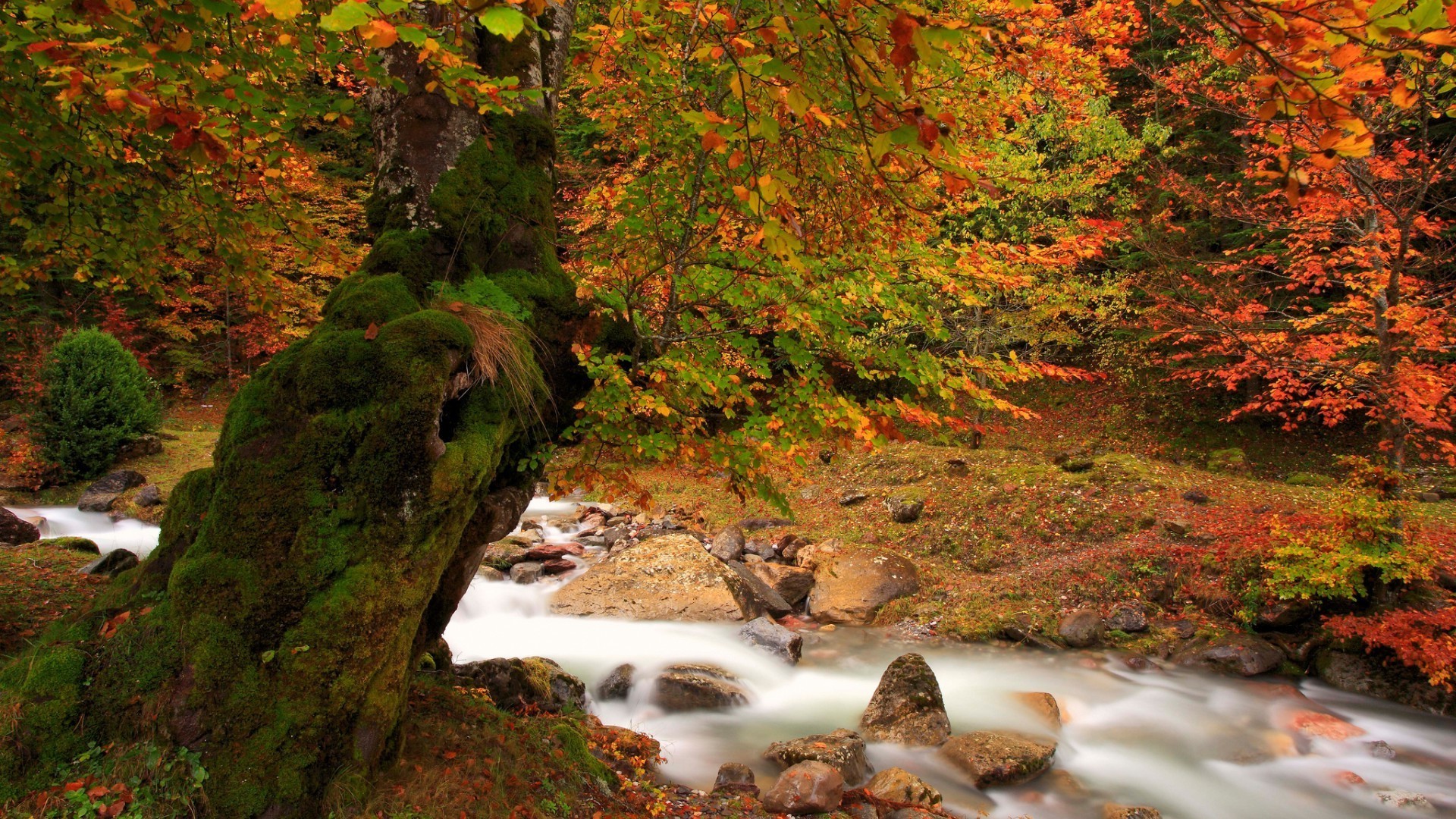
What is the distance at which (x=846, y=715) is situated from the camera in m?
7.27

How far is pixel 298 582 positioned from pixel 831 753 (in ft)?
14.1

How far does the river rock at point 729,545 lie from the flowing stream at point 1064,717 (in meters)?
2.54

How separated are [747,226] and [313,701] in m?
4.23

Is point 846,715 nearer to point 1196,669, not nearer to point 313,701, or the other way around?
point 1196,669

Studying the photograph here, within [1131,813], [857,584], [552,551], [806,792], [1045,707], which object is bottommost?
[552,551]

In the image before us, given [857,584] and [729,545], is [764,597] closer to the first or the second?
[857,584]

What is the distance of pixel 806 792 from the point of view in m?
4.92

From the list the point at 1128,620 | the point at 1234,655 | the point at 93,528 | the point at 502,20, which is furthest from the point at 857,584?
the point at 93,528

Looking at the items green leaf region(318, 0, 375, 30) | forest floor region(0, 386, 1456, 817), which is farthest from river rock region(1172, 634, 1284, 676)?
green leaf region(318, 0, 375, 30)

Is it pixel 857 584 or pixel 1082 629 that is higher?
pixel 1082 629

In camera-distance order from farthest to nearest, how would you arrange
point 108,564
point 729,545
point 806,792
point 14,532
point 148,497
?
point 729,545 < point 148,497 < point 14,532 < point 108,564 < point 806,792

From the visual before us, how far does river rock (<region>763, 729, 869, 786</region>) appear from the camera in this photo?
5637 millimetres

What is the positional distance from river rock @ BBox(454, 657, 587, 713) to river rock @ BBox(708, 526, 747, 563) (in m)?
5.05

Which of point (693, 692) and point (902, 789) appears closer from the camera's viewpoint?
point (902, 789)
